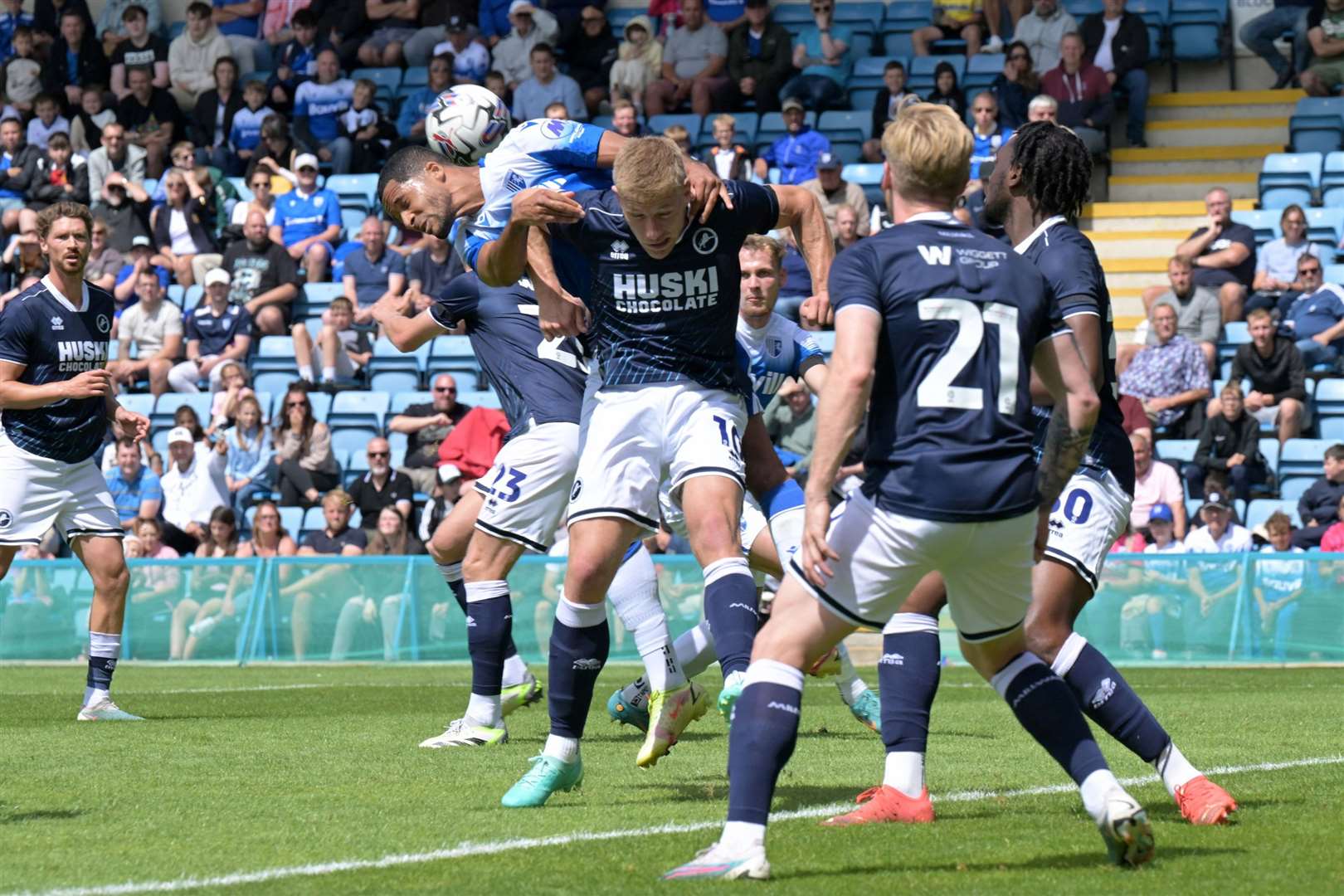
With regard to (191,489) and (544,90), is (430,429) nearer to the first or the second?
(191,489)

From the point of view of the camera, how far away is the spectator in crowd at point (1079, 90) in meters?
19.7

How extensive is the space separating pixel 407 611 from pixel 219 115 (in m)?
10.5

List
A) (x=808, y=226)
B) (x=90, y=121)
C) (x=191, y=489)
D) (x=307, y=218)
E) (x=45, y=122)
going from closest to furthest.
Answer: (x=808, y=226), (x=191, y=489), (x=307, y=218), (x=45, y=122), (x=90, y=121)

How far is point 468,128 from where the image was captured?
8.39 metres

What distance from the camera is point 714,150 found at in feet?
64.0

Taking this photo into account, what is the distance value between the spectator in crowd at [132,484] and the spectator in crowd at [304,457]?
4.14 feet

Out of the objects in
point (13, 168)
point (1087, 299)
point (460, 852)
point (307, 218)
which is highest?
point (13, 168)

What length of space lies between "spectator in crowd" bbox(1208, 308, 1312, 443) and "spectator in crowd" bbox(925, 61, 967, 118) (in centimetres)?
451

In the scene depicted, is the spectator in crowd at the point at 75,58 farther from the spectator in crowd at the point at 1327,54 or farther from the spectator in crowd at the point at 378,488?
the spectator in crowd at the point at 1327,54

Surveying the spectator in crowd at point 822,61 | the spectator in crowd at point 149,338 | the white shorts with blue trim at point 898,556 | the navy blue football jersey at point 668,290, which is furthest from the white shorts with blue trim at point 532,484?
the spectator in crowd at point 822,61

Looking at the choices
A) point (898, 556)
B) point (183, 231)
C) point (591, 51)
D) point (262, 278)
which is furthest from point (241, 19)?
point (898, 556)

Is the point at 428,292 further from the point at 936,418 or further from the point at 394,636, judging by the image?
the point at 936,418

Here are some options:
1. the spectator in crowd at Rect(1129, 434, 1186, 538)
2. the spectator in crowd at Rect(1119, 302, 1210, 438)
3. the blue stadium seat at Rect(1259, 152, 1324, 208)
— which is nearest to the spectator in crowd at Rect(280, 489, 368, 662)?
the spectator in crowd at Rect(1129, 434, 1186, 538)

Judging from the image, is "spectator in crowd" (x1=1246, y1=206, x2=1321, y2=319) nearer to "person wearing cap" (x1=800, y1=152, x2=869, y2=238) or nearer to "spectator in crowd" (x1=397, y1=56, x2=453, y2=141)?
"person wearing cap" (x1=800, y1=152, x2=869, y2=238)
